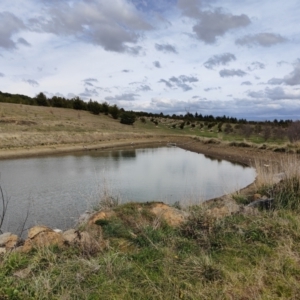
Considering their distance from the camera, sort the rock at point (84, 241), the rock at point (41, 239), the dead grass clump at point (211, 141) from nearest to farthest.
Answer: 1. the rock at point (84, 241)
2. the rock at point (41, 239)
3. the dead grass clump at point (211, 141)

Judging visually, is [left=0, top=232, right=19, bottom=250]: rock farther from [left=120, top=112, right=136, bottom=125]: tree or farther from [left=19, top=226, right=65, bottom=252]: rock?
[left=120, top=112, right=136, bottom=125]: tree

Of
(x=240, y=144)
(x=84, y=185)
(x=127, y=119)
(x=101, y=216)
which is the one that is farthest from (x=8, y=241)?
(x=127, y=119)

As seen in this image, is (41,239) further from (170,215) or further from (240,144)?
(240,144)

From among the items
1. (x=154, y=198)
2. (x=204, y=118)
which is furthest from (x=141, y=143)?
(x=204, y=118)

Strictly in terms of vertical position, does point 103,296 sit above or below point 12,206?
above

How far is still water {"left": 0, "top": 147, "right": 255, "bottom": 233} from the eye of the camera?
799 cm

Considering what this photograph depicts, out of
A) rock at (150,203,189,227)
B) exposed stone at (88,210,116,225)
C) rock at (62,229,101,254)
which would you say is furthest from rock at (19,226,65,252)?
rock at (150,203,189,227)

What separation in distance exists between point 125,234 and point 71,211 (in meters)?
4.18

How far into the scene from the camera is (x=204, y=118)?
231 ft

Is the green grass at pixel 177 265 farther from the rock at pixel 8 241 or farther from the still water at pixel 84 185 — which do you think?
the still water at pixel 84 185

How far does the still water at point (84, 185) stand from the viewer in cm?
799

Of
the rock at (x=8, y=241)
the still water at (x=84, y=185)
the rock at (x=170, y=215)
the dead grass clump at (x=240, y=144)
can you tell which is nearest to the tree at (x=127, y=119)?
the dead grass clump at (x=240, y=144)

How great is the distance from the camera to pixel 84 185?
11.8 m

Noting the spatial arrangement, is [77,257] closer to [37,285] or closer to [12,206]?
[37,285]
